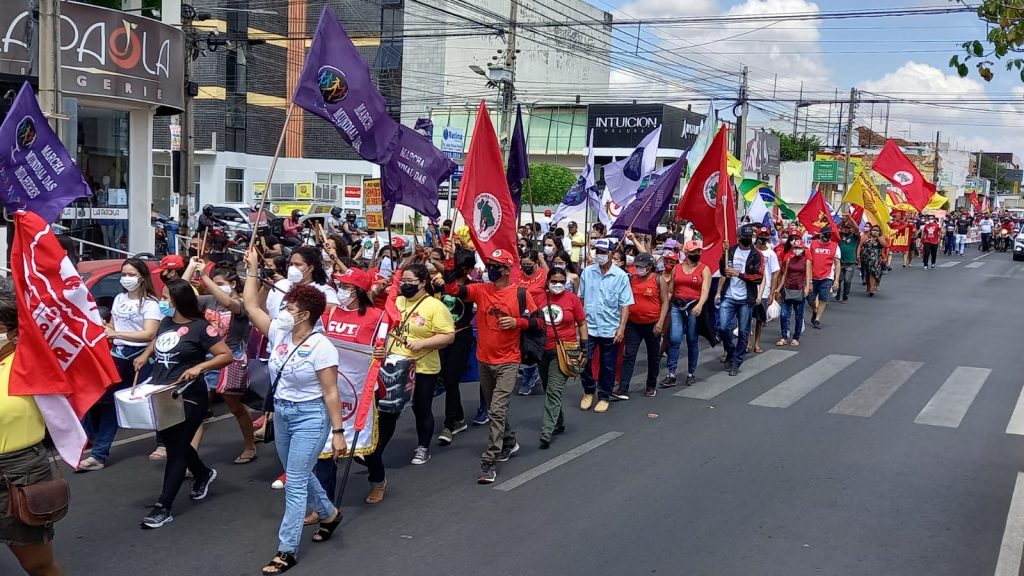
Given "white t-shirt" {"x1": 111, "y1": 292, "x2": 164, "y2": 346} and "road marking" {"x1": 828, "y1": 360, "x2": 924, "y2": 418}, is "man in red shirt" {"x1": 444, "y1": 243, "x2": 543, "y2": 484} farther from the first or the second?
"road marking" {"x1": 828, "y1": 360, "x2": 924, "y2": 418}

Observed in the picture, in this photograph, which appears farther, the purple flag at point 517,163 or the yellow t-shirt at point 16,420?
the purple flag at point 517,163

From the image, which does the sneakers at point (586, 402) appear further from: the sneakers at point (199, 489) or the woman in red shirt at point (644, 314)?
the sneakers at point (199, 489)

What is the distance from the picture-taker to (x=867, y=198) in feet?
71.2

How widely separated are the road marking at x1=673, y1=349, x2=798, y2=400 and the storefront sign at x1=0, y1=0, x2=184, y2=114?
35.8 ft

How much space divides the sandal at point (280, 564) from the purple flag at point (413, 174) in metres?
5.28

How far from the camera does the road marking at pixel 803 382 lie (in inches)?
413

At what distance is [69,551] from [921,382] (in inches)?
384

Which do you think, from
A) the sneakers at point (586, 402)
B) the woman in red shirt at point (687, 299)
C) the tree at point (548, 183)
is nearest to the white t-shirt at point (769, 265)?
the woman in red shirt at point (687, 299)

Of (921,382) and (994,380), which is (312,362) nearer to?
(921,382)

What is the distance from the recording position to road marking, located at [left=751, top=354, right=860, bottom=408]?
1050 cm

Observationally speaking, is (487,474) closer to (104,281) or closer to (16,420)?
(16,420)

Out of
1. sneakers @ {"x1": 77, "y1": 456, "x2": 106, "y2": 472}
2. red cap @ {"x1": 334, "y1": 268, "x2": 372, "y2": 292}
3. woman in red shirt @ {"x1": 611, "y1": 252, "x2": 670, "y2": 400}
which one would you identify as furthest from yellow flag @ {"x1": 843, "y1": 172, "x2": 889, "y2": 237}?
sneakers @ {"x1": 77, "y1": 456, "x2": 106, "y2": 472}

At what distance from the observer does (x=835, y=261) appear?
669 inches

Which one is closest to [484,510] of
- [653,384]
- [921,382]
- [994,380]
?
[653,384]
